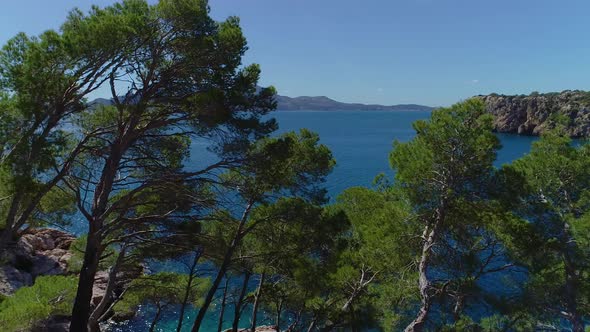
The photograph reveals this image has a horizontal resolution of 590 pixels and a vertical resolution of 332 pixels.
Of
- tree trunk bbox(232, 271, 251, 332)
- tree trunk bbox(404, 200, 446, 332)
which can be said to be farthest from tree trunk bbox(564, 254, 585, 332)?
tree trunk bbox(232, 271, 251, 332)

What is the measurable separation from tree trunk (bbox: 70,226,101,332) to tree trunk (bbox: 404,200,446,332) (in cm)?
741

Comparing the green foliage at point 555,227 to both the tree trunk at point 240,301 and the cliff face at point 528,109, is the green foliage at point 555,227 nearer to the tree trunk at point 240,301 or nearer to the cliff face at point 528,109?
the tree trunk at point 240,301

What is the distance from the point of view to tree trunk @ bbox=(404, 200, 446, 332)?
30.1ft

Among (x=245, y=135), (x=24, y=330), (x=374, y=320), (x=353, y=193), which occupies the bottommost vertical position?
(x=374, y=320)

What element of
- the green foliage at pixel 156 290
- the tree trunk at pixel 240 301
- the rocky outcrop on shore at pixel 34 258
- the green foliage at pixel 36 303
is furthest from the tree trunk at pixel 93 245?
the rocky outcrop on shore at pixel 34 258

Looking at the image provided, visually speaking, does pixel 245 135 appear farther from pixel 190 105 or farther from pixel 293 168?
pixel 293 168

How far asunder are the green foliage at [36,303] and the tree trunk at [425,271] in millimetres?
8063

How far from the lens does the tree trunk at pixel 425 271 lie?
30.1ft

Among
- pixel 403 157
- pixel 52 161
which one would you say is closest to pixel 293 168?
pixel 403 157

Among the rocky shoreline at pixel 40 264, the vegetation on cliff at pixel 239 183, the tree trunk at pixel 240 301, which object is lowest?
the rocky shoreline at pixel 40 264

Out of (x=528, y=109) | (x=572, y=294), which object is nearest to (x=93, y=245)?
(x=572, y=294)

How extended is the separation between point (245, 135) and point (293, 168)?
92.9 inches

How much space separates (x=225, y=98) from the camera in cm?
937

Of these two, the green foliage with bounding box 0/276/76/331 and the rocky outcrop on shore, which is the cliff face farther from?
the green foliage with bounding box 0/276/76/331
